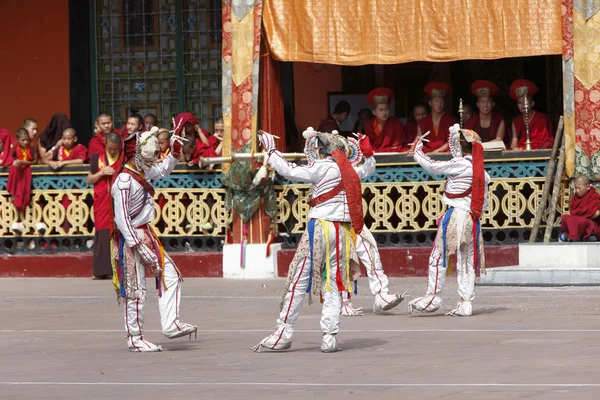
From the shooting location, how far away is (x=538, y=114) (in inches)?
691

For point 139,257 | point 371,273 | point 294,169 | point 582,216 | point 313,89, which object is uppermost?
point 313,89

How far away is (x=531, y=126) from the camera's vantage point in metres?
17.5

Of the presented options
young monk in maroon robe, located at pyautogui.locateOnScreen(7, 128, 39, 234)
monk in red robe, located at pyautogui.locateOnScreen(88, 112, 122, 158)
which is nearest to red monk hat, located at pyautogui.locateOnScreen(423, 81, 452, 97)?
monk in red robe, located at pyautogui.locateOnScreen(88, 112, 122, 158)

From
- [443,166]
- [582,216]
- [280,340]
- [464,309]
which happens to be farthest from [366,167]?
[582,216]

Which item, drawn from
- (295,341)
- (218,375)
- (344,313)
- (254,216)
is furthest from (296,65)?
(218,375)

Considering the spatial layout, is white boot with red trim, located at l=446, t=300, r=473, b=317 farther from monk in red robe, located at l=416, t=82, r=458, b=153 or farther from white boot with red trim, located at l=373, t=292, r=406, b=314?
monk in red robe, located at l=416, t=82, r=458, b=153

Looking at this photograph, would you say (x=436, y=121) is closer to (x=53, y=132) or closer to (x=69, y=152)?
(x=69, y=152)

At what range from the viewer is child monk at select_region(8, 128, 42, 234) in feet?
61.4

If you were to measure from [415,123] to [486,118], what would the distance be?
95 cm

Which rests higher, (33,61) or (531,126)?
(33,61)

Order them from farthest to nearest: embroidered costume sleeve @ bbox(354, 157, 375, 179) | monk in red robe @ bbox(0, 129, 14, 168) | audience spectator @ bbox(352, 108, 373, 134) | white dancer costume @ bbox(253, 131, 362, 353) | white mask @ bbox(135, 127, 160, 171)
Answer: monk in red robe @ bbox(0, 129, 14, 168) < audience spectator @ bbox(352, 108, 373, 134) < embroidered costume sleeve @ bbox(354, 157, 375, 179) < white mask @ bbox(135, 127, 160, 171) < white dancer costume @ bbox(253, 131, 362, 353)

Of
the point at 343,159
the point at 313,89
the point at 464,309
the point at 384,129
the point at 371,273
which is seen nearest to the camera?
the point at 343,159

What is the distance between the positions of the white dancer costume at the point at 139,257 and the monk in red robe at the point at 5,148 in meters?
7.90

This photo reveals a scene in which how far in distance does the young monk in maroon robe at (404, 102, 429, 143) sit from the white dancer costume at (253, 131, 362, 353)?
23.5 feet
